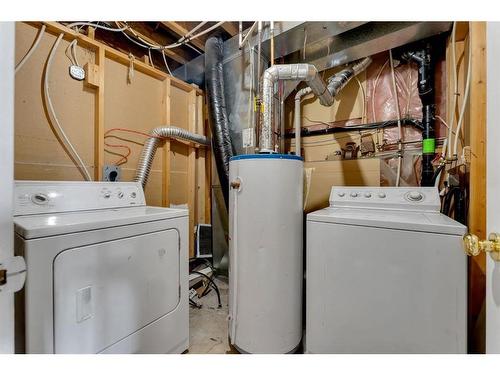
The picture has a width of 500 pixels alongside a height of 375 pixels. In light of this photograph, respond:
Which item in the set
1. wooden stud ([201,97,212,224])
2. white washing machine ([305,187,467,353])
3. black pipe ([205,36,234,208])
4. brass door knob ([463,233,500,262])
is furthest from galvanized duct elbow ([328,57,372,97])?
brass door knob ([463,233,500,262])

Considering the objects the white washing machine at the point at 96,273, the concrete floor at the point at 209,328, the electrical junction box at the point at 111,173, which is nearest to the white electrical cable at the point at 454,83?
the white washing machine at the point at 96,273

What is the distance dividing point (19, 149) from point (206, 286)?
1.74 m

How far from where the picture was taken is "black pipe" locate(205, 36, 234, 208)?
198 cm

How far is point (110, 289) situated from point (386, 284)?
123 centimetres

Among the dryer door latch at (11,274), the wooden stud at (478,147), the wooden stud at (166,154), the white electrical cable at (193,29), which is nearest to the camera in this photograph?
the dryer door latch at (11,274)

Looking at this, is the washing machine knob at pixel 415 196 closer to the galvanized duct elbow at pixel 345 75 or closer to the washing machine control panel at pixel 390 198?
the washing machine control panel at pixel 390 198

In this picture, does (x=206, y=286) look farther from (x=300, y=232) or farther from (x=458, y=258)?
(x=458, y=258)

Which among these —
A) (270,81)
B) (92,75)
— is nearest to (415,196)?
(270,81)

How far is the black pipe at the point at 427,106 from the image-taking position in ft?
5.25

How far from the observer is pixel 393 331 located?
3.16 ft

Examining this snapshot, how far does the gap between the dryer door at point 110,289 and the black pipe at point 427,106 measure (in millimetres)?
1828

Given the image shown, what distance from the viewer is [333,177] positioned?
185 cm

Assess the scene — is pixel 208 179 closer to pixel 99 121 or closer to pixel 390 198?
pixel 99 121

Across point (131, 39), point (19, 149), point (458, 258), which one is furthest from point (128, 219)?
point (131, 39)
